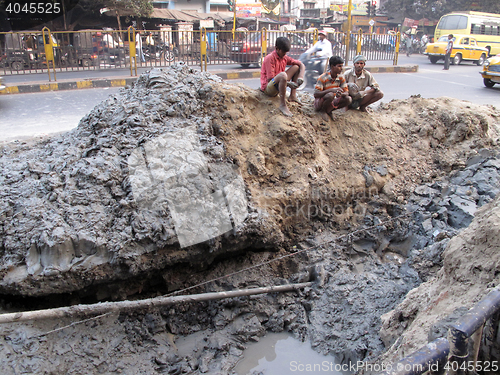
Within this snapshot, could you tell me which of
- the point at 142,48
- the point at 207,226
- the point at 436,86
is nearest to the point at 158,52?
the point at 142,48

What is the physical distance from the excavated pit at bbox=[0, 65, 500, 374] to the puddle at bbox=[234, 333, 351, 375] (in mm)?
79

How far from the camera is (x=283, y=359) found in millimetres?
2986

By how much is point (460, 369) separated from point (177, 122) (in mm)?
A: 3089

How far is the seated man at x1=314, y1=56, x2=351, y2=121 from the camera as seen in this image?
15.0ft

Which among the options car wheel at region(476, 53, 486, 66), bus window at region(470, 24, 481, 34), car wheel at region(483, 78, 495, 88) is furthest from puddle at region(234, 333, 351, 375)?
bus window at region(470, 24, 481, 34)

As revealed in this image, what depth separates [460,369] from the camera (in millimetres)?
1442

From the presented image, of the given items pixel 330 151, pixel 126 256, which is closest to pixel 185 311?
pixel 126 256

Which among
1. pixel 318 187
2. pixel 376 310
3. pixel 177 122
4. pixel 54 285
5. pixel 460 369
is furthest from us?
pixel 318 187

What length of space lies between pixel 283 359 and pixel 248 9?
27234 millimetres

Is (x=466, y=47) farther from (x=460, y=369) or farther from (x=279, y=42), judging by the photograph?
(x=460, y=369)

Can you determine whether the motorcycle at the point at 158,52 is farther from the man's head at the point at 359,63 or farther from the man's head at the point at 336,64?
the man's head at the point at 336,64

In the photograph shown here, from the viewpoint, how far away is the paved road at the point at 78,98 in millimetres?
6566

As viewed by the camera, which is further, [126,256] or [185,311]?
[185,311]

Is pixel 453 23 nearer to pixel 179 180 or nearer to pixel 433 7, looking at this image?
pixel 433 7
